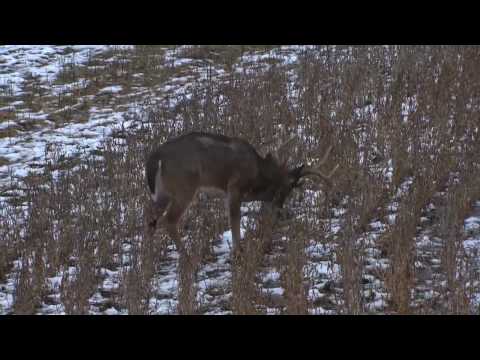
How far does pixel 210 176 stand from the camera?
927 cm

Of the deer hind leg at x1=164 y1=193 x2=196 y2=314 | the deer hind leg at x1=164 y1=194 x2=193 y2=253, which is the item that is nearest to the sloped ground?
the deer hind leg at x1=164 y1=193 x2=196 y2=314

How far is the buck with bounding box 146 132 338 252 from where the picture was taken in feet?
29.4

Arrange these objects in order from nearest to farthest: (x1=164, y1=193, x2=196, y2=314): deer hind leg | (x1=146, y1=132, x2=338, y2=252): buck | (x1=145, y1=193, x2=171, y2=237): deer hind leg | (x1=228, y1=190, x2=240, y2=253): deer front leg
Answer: (x1=164, y1=193, x2=196, y2=314): deer hind leg → (x1=146, y1=132, x2=338, y2=252): buck → (x1=145, y1=193, x2=171, y2=237): deer hind leg → (x1=228, y1=190, x2=240, y2=253): deer front leg

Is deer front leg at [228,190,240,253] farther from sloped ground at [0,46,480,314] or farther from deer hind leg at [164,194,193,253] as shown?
deer hind leg at [164,194,193,253]

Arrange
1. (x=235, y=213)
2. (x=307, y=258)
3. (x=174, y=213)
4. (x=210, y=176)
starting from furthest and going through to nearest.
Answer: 1. (x=235, y=213)
2. (x=210, y=176)
3. (x=174, y=213)
4. (x=307, y=258)

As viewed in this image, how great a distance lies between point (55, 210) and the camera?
404 inches

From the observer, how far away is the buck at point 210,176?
8.96 metres

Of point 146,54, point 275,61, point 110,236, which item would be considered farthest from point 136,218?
point 146,54

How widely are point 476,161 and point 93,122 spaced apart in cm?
719

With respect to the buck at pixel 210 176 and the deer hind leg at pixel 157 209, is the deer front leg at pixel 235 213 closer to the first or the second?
the buck at pixel 210 176

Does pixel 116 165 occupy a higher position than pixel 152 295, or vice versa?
pixel 116 165

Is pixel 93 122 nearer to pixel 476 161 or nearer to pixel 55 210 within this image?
pixel 55 210

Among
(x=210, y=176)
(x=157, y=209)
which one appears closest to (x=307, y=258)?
(x=210, y=176)

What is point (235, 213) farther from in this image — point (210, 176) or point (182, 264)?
point (182, 264)
